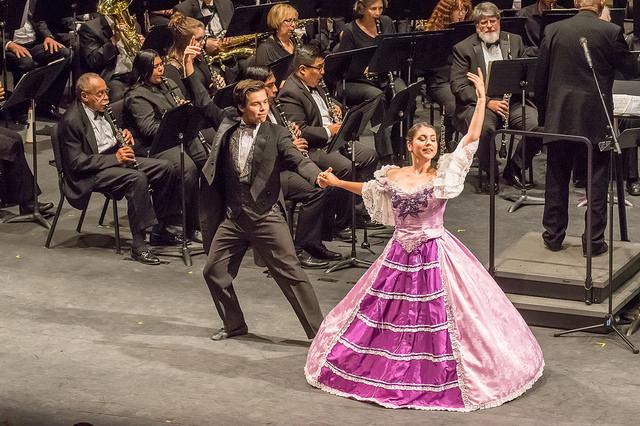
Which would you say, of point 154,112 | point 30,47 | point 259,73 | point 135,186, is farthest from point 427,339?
point 30,47

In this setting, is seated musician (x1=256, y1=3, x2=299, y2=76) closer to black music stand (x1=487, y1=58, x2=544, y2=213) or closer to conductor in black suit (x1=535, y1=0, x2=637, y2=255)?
black music stand (x1=487, y1=58, x2=544, y2=213)

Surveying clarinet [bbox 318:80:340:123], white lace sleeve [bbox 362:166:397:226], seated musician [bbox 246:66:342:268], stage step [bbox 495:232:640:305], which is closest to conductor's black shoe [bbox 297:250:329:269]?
seated musician [bbox 246:66:342:268]

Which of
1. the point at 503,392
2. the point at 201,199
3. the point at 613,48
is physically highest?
the point at 613,48

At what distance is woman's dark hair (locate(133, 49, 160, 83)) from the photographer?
938 cm

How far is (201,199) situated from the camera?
7.30 m

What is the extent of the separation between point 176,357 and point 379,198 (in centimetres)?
146

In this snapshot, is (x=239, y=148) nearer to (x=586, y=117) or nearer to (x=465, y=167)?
(x=465, y=167)

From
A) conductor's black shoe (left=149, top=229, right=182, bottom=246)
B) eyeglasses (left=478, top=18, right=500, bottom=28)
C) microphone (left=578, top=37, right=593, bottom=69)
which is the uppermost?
microphone (left=578, top=37, right=593, bottom=69)

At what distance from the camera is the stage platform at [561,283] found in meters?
7.54

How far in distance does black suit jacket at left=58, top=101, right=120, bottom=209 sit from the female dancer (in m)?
2.78

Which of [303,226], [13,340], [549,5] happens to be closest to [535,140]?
[549,5]

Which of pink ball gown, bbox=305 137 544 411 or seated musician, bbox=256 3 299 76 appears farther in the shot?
seated musician, bbox=256 3 299 76

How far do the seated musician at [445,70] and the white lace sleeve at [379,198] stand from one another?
Result: 431 cm

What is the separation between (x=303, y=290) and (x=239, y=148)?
860mm
